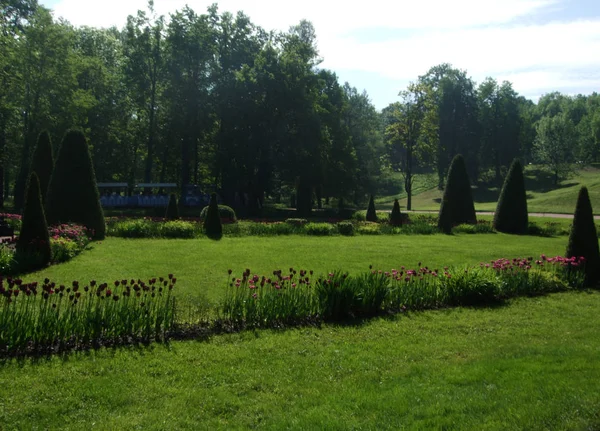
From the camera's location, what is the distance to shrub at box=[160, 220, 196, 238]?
18969mm

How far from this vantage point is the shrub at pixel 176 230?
18969 mm

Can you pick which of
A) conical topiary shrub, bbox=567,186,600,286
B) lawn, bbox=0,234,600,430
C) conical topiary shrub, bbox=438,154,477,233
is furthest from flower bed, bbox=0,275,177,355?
conical topiary shrub, bbox=438,154,477,233

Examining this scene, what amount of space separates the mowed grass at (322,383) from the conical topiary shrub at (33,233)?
6.79 meters

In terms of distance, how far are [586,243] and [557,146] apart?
A: 56916mm

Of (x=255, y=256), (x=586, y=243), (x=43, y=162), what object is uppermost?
(x=43, y=162)

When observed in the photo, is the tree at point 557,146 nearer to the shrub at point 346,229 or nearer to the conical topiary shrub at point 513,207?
the conical topiary shrub at point 513,207

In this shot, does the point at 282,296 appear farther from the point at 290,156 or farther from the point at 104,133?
the point at 104,133

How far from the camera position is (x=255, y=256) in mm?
14172

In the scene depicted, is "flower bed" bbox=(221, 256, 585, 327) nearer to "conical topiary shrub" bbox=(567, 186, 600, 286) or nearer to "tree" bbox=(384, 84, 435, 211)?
"conical topiary shrub" bbox=(567, 186, 600, 286)

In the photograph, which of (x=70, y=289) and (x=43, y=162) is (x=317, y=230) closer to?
(x=43, y=162)

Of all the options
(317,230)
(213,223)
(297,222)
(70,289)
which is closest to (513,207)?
(317,230)

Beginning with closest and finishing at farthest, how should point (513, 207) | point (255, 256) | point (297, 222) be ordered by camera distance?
point (255, 256) → point (297, 222) → point (513, 207)

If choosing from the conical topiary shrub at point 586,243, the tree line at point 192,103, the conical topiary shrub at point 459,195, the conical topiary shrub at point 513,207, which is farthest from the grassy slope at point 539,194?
the conical topiary shrub at point 586,243

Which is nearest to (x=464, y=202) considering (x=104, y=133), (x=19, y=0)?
(x=104, y=133)
